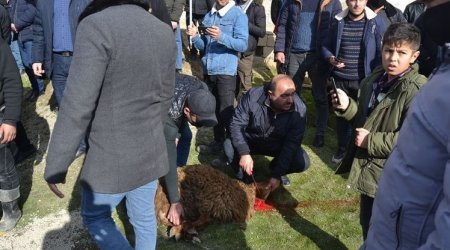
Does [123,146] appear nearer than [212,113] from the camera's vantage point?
Yes

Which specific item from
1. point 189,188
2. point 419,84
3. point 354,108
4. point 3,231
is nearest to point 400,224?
point 419,84

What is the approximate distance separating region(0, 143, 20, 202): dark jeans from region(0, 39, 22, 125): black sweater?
247mm

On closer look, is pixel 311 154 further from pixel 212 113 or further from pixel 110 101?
pixel 110 101

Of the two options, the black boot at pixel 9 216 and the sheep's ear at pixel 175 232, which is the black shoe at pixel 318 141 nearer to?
the sheep's ear at pixel 175 232

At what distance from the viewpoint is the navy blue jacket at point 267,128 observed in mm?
3707

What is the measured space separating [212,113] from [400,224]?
1.80 m

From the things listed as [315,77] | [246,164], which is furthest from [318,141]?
[246,164]

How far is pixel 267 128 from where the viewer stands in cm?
381

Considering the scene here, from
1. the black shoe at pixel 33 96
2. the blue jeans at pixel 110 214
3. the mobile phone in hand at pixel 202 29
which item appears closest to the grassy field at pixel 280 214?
the blue jeans at pixel 110 214

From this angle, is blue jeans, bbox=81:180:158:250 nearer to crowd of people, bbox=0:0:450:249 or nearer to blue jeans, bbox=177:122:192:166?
crowd of people, bbox=0:0:450:249

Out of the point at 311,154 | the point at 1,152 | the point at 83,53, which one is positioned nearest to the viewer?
the point at 83,53

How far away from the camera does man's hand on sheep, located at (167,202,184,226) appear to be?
3.11 meters

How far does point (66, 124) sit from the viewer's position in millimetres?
1852

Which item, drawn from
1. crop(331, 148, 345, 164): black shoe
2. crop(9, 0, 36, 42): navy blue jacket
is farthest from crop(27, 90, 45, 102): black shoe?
crop(331, 148, 345, 164): black shoe
